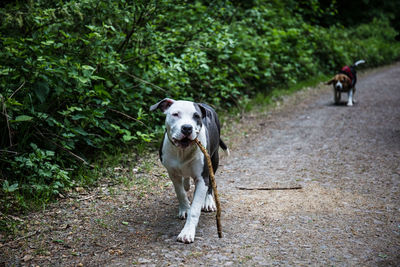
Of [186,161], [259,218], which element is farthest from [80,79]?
[259,218]

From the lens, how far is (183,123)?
11.7ft

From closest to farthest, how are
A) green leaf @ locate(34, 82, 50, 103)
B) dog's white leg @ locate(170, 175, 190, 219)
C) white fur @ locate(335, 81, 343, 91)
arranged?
dog's white leg @ locate(170, 175, 190, 219) < green leaf @ locate(34, 82, 50, 103) < white fur @ locate(335, 81, 343, 91)

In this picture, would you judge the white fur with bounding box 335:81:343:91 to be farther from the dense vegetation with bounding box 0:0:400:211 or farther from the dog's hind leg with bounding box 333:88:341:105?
the dense vegetation with bounding box 0:0:400:211

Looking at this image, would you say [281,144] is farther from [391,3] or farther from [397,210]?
[391,3]

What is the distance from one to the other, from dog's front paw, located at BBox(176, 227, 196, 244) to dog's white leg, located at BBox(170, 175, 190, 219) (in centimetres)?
56

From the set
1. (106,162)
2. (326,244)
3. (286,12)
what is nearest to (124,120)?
(106,162)

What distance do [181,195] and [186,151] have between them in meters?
0.60

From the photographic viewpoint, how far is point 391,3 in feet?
74.3

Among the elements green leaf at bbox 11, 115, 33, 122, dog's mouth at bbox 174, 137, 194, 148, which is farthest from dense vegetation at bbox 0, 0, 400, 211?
dog's mouth at bbox 174, 137, 194, 148

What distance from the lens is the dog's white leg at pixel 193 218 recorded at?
361cm

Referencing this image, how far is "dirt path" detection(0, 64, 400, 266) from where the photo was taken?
3.38 metres

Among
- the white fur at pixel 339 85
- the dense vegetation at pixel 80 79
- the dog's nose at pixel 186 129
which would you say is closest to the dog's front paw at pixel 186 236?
the dog's nose at pixel 186 129

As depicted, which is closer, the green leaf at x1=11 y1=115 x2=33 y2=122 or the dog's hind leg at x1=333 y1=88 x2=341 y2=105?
the green leaf at x1=11 y1=115 x2=33 y2=122

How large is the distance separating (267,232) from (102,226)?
176 centimetres
